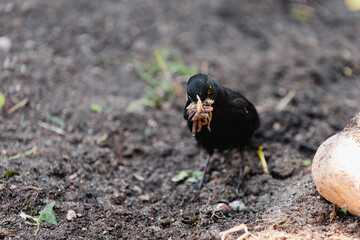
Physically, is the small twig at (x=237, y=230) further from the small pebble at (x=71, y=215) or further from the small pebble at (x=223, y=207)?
the small pebble at (x=71, y=215)

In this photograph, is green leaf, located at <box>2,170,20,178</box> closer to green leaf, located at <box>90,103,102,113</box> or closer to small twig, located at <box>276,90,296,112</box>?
green leaf, located at <box>90,103,102,113</box>

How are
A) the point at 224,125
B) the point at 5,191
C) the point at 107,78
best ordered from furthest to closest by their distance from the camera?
the point at 107,78 → the point at 224,125 → the point at 5,191

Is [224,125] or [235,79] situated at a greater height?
[224,125]

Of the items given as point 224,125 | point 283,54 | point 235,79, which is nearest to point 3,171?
point 224,125

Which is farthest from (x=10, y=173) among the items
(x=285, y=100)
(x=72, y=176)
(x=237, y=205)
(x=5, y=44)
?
(x=285, y=100)

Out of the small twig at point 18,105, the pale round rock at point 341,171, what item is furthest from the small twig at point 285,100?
the small twig at point 18,105

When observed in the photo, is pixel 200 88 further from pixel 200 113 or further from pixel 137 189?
pixel 137 189

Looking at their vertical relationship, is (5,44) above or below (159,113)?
above

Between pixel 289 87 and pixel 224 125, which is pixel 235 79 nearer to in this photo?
pixel 289 87
